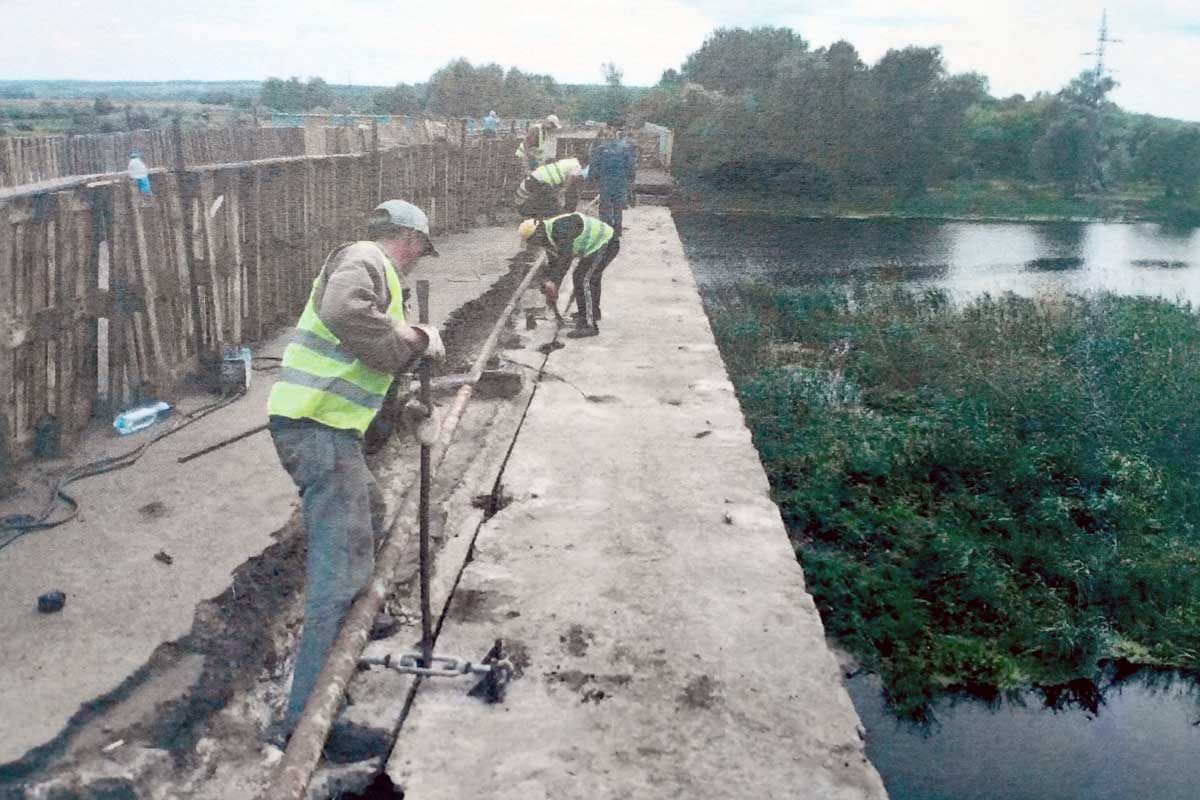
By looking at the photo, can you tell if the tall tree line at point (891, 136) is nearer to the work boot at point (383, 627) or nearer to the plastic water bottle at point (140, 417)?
the plastic water bottle at point (140, 417)

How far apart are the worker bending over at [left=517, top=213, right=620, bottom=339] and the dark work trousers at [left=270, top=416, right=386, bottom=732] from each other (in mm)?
4602

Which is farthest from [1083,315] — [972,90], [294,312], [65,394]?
[972,90]

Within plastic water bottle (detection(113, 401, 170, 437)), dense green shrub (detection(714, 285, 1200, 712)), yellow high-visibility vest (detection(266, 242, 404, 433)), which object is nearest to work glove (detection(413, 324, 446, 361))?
yellow high-visibility vest (detection(266, 242, 404, 433))

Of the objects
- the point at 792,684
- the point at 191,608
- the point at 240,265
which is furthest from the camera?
the point at 240,265

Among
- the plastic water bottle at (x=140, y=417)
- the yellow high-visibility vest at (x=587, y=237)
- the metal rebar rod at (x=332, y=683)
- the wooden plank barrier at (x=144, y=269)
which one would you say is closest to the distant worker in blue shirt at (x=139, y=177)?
the wooden plank barrier at (x=144, y=269)

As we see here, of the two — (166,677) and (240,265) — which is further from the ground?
(240,265)

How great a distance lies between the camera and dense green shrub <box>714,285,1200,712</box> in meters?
5.45

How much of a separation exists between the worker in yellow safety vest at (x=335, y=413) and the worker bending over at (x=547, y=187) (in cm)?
581

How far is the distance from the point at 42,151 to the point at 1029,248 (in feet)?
85.7

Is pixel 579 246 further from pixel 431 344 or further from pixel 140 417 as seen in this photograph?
pixel 431 344

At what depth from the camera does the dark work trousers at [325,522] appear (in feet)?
11.4

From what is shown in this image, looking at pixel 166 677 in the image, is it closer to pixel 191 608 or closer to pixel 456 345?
pixel 191 608

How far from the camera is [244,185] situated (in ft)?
25.7

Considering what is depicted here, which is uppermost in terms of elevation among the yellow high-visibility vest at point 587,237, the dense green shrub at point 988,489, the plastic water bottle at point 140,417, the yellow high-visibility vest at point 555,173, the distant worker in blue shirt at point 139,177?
the yellow high-visibility vest at point 555,173
